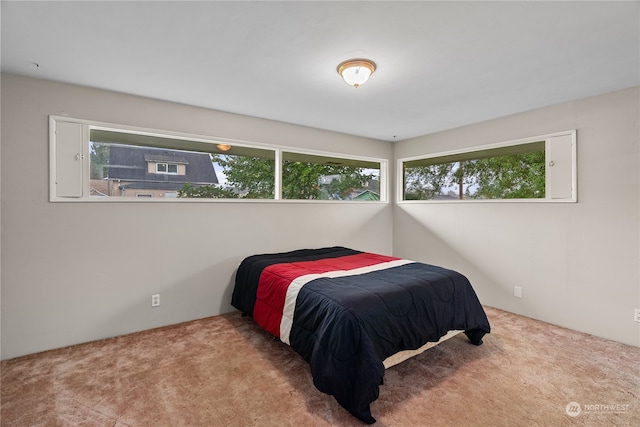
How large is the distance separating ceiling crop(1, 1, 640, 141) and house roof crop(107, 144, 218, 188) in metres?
0.55

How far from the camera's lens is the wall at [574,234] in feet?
8.93

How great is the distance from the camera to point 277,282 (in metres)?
2.62

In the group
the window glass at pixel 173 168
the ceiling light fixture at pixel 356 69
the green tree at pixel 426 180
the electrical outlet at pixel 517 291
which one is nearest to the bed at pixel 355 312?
the window glass at pixel 173 168

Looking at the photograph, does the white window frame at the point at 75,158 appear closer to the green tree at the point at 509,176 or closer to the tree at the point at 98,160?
the tree at the point at 98,160

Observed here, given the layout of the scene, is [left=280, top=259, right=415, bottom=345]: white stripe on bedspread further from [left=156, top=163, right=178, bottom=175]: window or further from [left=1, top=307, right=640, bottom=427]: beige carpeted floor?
[left=156, top=163, right=178, bottom=175]: window

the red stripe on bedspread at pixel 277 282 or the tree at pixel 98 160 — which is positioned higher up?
the tree at pixel 98 160

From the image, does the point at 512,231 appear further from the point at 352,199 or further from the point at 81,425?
the point at 81,425

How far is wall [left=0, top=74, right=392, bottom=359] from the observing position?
2430 millimetres

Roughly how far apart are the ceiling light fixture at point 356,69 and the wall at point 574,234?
2229mm

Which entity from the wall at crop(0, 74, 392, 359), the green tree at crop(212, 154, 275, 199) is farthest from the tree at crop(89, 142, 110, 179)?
the green tree at crop(212, 154, 275, 199)

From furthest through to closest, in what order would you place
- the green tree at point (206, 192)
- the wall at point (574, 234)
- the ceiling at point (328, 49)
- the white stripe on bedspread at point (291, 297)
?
the green tree at point (206, 192)
the wall at point (574, 234)
the white stripe on bedspread at point (291, 297)
the ceiling at point (328, 49)

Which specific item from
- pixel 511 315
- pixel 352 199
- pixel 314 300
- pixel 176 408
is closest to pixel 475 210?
pixel 511 315

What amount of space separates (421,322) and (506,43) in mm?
1998

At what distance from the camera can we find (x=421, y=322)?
221cm
